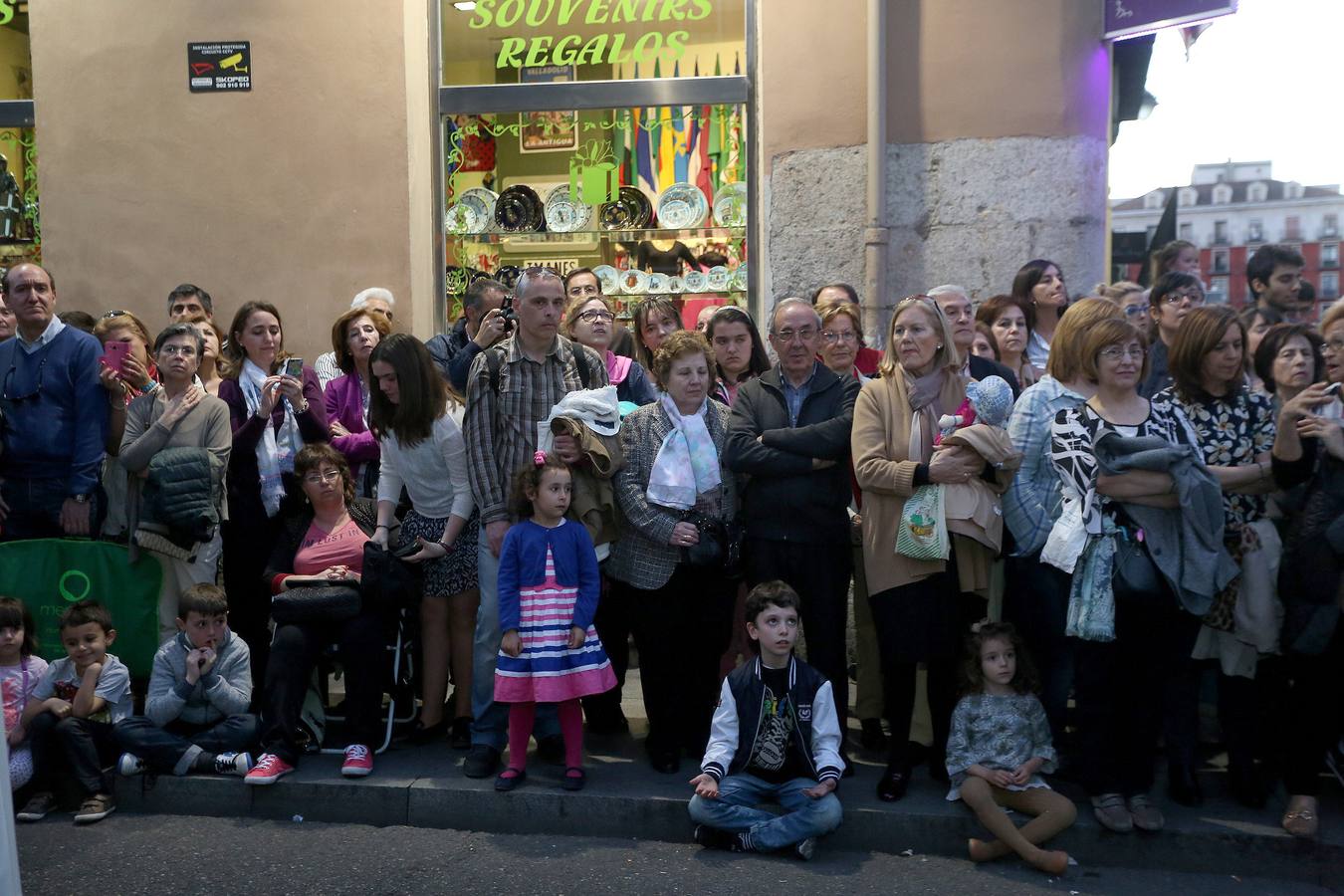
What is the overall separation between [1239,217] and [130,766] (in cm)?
812

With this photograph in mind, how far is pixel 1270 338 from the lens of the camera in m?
5.16

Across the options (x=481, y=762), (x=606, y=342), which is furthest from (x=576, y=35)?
(x=481, y=762)

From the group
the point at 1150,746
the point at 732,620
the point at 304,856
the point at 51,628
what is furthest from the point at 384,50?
the point at 1150,746

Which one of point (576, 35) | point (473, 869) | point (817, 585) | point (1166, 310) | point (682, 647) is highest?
point (576, 35)

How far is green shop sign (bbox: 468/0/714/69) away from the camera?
8.40 meters

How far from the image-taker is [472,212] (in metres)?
8.63

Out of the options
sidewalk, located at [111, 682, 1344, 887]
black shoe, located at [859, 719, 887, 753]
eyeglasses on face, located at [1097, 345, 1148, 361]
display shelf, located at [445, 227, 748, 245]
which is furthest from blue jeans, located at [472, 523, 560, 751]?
display shelf, located at [445, 227, 748, 245]

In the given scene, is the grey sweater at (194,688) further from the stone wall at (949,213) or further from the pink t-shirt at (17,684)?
the stone wall at (949,213)

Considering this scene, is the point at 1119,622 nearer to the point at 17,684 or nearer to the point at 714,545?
the point at 714,545

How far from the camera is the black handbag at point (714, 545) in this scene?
5273 mm

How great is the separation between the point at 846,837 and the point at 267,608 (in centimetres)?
312

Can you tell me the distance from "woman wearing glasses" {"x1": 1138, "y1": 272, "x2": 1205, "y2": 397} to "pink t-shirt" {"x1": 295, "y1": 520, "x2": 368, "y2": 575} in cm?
377

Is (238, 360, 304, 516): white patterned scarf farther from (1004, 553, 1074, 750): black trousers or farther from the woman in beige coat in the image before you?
(1004, 553, 1074, 750): black trousers

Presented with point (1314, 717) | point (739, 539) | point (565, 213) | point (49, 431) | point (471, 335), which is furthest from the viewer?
point (565, 213)
